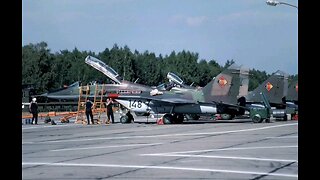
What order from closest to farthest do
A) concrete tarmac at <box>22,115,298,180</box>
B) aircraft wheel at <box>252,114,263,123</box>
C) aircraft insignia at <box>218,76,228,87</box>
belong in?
concrete tarmac at <box>22,115,298,180</box>
aircraft insignia at <box>218,76,228,87</box>
aircraft wheel at <box>252,114,263,123</box>

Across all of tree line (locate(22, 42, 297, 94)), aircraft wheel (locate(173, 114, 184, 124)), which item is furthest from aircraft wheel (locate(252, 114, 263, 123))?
tree line (locate(22, 42, 297, 94))

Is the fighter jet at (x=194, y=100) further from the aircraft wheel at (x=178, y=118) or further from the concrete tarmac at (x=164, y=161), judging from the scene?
the concrete tarmac at (x=164, y=161)

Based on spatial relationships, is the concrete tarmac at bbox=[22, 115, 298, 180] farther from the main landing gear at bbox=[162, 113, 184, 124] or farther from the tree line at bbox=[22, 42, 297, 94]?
the tree line at bbox=[22, 42, 297, 94]

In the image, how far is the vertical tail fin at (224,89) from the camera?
31.4 m

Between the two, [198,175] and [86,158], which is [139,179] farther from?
[86,158]

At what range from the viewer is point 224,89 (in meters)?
31.5

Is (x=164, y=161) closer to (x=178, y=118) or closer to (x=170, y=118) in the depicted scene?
(x=170, y=118)

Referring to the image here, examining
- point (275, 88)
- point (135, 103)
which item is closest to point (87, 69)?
point (275, 88)

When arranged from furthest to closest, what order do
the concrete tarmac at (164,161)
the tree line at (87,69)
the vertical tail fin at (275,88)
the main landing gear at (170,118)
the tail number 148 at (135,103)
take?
the tree line at (87,69) → the vertical tail fin at (275,88) → the tail number 148 at (135,103) → the main landing gear at (170,118) → the concrete tarmac at (164,161)

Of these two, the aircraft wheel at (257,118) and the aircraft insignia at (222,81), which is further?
the aircraft wheel at (257,118)

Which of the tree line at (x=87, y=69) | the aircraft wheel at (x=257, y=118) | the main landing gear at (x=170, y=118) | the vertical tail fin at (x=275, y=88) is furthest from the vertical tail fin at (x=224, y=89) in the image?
the tree line at (x=87, y=69)

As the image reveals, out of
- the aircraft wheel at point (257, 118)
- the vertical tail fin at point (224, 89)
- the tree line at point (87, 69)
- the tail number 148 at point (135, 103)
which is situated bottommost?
the aircraft wheel at point (257, 118)

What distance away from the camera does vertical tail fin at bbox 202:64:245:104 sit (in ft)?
103
